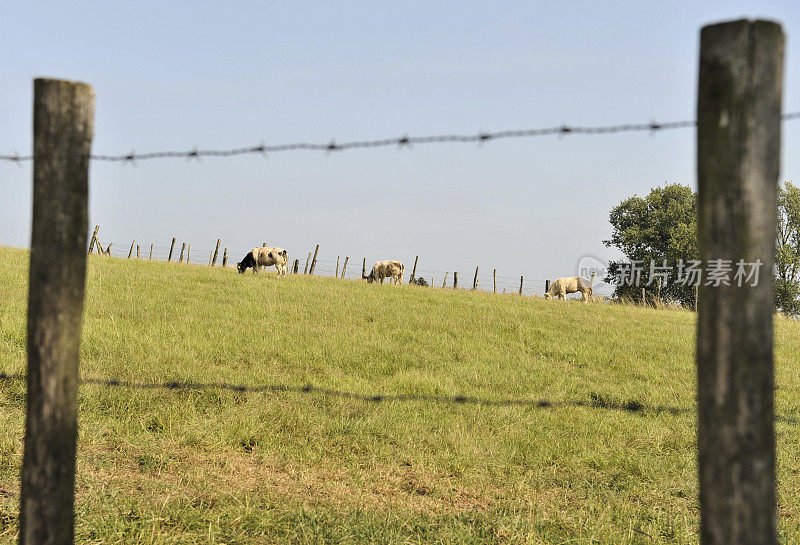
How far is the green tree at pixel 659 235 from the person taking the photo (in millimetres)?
45844

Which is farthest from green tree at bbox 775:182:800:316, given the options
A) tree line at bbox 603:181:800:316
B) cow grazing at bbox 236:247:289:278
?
cow grazing at bbox 236:247:289:278

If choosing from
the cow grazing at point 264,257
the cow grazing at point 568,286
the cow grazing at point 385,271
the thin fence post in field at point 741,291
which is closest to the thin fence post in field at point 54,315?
the thin fence post in field at point 741,291

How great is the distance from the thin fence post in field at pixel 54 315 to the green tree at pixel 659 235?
46930mm

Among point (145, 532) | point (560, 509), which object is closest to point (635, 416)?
point (560, 509)

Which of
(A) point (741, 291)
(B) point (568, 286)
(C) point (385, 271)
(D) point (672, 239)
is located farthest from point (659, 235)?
(A) point (741, 291)

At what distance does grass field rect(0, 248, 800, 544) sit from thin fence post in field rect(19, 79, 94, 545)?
5.44ft

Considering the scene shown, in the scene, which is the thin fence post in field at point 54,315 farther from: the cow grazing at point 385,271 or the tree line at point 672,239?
the tree line at point 672,239

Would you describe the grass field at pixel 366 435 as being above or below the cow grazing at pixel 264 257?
below

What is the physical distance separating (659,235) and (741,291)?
48884 mm

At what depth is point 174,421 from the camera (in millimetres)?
7438

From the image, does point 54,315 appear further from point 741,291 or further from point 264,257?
point 264,257

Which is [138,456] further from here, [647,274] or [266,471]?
[647,274]

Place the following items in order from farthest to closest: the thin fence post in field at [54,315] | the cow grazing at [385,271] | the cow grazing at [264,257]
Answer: the cow grazing at [385,271] → the cow grazing at [264,257] → the thin fence post in field at [54,315]

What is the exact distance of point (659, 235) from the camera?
47656 mm
